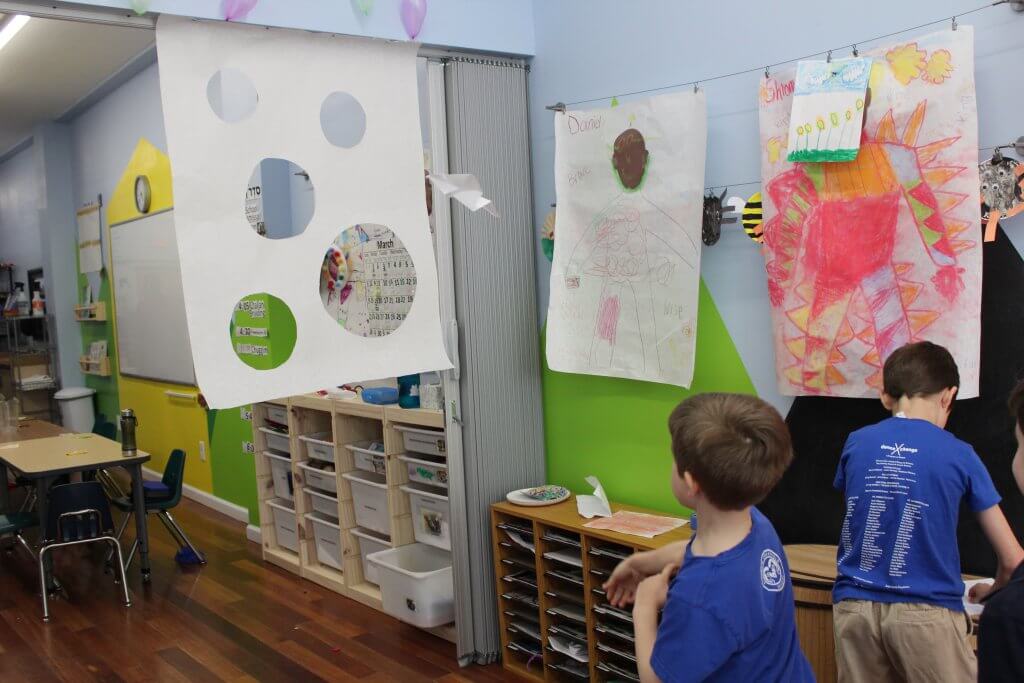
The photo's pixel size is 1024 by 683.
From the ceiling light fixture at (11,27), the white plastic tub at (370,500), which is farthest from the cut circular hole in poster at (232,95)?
the ceiling light fixture at (11,27)

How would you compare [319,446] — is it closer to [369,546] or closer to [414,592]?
[369,546]

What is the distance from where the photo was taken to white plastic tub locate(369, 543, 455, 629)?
11.4 ft

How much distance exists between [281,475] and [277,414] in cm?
33

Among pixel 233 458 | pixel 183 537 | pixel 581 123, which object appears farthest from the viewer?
pixel 233 458

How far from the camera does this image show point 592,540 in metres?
2.96

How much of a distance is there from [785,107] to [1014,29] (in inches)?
23.2

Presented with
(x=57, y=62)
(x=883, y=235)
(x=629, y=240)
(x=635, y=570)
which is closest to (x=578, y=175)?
(x=629, y=240)

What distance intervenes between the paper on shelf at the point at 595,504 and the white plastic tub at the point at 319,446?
1.54m

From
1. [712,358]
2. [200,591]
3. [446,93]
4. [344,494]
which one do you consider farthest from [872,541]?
[200,591]

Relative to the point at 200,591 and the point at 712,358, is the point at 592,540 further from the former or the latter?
the point at 200,591

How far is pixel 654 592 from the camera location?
1.35 metres

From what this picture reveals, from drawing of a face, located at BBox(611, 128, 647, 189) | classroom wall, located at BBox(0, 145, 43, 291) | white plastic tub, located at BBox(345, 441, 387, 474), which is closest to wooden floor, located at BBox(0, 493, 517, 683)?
white plastic tub, located at BBox(345, 441, 387, 474)

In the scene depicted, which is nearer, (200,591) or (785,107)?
(785,107)

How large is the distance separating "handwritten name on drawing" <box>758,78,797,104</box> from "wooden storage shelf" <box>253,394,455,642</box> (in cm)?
173
